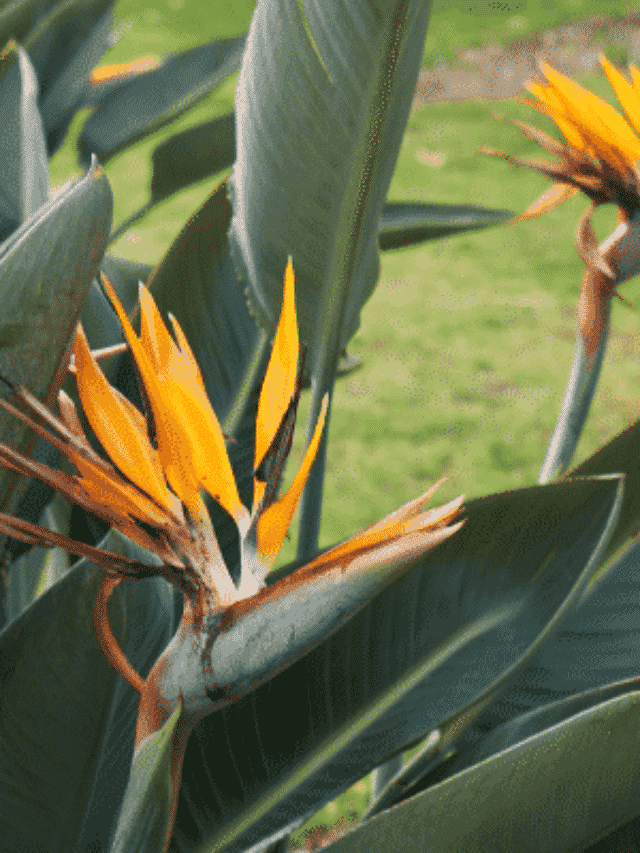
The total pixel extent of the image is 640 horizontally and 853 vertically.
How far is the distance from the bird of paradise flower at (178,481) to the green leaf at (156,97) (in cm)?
71

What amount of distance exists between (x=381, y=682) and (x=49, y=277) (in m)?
0.28

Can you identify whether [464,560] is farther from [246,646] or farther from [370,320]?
[370,320]

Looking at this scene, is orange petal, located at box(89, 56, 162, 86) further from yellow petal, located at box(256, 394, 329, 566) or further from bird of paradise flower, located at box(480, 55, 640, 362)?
yellow petal, located at box(256, 394, 329, 566)

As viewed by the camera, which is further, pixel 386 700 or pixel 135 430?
pixel 386 700

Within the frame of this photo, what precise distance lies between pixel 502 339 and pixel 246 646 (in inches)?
82.3

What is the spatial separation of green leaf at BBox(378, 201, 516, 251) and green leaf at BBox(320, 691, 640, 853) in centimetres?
48

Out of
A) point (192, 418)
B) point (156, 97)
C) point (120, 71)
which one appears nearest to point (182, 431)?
point (192, 418)

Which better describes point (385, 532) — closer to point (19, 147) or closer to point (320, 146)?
point (320, 146)

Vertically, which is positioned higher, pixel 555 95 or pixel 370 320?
pixel 555 95

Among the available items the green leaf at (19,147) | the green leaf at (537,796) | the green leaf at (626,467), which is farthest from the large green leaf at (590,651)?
the green leaf at (19,147)

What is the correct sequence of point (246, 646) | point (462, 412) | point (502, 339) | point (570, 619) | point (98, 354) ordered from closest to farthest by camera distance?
point (246, 646), point (98, 354), point (570, 619), point (462, 412), point (502, 339)

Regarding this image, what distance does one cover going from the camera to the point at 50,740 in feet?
1.53

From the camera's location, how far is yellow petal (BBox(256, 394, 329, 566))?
12.8 inches

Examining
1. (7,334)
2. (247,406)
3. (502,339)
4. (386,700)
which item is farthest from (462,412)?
(7,334)
